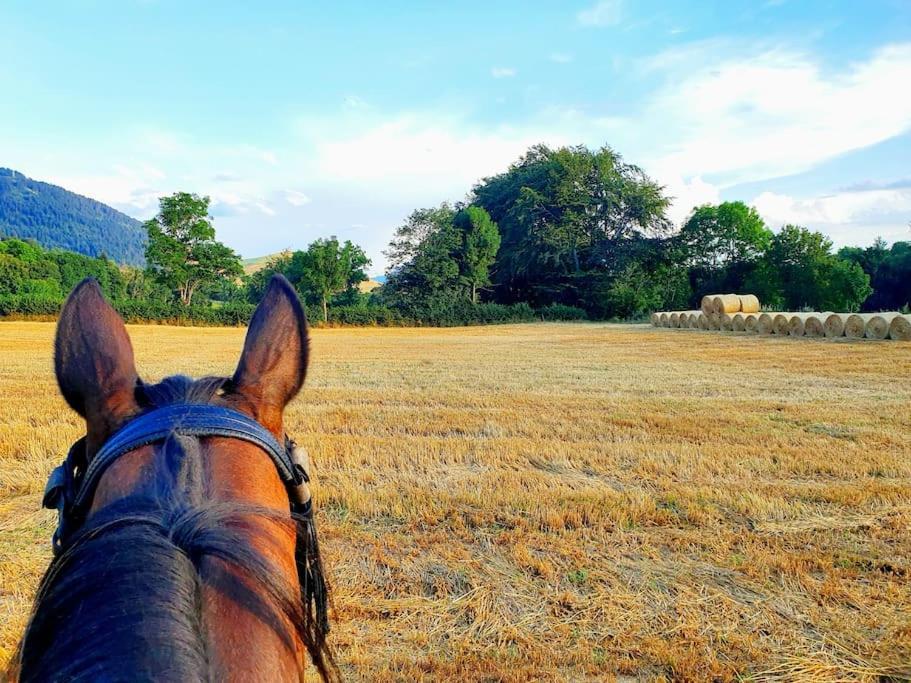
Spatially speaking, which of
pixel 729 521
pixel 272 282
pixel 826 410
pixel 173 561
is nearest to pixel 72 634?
pixel 173 561

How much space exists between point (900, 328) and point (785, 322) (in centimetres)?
513

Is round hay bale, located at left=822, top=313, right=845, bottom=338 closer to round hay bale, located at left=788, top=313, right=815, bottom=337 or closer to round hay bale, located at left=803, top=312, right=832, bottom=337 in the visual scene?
round hay bale, located at left=803, top=312, right=832, bottom=337

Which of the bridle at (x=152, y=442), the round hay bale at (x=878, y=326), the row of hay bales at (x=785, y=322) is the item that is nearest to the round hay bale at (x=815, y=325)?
the row of hay bales at (x=785, y=322)

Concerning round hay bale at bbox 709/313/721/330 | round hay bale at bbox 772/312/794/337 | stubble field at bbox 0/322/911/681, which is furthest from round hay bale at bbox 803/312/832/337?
stubble field at bbox 0/322/911/681

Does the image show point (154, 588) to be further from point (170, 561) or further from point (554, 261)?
point (554, 261)

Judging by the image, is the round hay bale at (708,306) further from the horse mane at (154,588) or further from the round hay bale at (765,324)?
the horse mane at (154,588)

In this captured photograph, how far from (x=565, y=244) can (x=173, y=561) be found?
4985cm

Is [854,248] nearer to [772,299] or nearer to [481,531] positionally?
[772,299]

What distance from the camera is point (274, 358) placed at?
162cm

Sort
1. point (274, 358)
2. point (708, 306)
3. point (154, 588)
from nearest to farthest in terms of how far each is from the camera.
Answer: point (154, 588) → point (274, 358) → point (708, 306)

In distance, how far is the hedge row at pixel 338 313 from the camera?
41062mm

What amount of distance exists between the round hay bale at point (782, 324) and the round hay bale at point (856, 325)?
2.68m

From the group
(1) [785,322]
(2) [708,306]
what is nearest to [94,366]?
(1) [785,322]

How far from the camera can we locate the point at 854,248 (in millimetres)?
51531
